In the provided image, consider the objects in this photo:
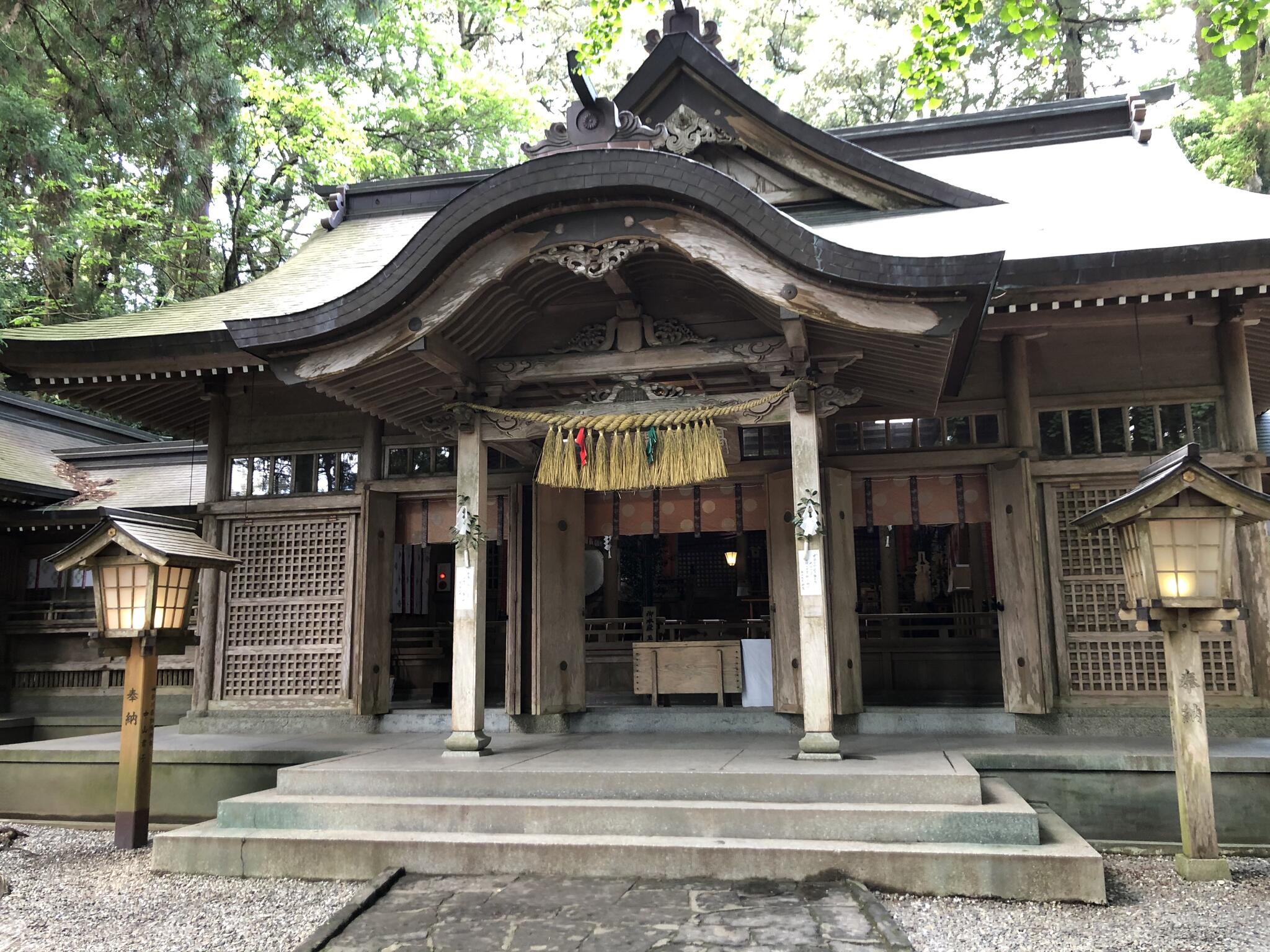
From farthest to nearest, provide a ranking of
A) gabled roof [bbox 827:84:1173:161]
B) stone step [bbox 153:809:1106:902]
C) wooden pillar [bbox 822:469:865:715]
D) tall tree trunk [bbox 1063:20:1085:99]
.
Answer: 1. tall tree trunk [bbox 1063:20:1085:99]
2. gabled roof [bbox 827:84:1173:161]
3. wooden pillar [bbox 822:469:865:715]
4. stone step [bbox 153:809:1106:902]

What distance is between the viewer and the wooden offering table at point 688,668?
10.1 m

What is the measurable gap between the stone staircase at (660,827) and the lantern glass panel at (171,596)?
151cm

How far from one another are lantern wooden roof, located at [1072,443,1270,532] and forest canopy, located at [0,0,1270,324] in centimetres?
446

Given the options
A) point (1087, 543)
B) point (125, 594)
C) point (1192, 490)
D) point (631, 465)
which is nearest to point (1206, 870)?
point (1192, 490)

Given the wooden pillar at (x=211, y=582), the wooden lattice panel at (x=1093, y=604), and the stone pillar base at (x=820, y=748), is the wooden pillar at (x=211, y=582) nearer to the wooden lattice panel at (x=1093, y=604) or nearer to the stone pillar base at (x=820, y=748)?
the stone pillar base at (x=820, y=748)

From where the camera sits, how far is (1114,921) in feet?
16.4

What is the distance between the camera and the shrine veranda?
6.82 m

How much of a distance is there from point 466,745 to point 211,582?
438 centimetres

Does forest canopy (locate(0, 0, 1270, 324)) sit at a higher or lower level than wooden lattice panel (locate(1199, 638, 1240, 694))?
higher

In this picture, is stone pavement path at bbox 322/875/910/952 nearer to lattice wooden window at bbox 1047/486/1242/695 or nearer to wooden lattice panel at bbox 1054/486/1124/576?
lattice wooden window at bbox 1047/486/1242/695

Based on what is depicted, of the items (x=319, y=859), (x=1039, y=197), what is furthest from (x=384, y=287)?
(x=1039, y=197)

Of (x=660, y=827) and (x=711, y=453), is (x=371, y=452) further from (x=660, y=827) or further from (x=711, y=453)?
(x=660, y=827)

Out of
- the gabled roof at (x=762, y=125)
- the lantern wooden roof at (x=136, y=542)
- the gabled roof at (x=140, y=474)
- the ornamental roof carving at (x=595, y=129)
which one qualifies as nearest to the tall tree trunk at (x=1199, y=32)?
the gabled roof at (x=762, y=125)

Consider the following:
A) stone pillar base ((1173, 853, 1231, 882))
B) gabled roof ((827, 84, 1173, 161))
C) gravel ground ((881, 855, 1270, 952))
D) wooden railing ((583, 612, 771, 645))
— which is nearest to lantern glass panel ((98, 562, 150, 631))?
wooden railing ((583, 612, 771, 645))
